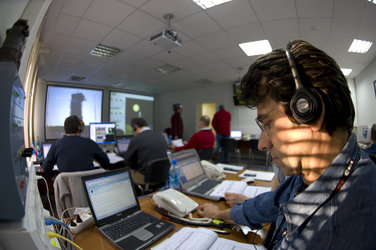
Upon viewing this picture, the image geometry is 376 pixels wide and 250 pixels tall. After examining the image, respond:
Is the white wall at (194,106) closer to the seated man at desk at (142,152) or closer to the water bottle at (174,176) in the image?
the seated man at desk at (142,152)

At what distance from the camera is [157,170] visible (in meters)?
2.19

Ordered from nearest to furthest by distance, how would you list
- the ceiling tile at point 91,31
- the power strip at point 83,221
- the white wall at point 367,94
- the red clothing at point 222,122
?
the white wall at point 367,94 → the power strip at point 83,221 → the ceiling tile at point 91,31 → the red clothing at point 222,122

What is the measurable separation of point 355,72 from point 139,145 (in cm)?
228

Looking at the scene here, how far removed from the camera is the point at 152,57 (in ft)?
13.4

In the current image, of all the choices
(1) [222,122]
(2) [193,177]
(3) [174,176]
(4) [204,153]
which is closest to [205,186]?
(2) [193,177]

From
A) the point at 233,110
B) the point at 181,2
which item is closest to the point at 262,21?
the point at 181,2

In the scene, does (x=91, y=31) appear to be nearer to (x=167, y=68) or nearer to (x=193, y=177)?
(x=167, y=68)

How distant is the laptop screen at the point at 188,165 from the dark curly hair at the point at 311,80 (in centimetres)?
99

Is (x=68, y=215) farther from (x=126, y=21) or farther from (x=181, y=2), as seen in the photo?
(x=126, y=21)

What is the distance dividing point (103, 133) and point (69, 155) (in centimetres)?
185

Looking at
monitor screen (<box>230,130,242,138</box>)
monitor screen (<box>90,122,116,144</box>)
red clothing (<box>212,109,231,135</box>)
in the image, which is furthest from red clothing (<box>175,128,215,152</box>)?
monitor screen (<box>230,130,242,138</box>)

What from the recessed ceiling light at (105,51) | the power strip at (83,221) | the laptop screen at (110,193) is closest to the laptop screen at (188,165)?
the laptop screen at (110,193)

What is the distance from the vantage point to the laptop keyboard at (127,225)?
29.8 inches

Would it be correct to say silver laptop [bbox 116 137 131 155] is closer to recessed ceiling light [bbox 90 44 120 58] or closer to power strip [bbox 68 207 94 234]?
recessed ceiling light [bbox 90 44 120 58]
